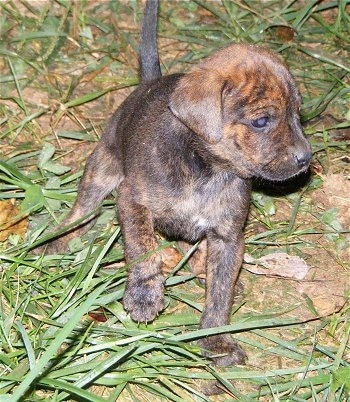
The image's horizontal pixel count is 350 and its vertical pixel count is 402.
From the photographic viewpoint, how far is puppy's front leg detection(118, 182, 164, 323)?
6.66 metres

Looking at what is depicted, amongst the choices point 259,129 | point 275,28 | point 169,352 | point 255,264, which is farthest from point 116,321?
point 275,28

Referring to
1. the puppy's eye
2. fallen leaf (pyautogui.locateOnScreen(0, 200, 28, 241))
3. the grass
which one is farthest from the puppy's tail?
the puppy's eye

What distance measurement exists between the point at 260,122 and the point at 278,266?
5.50ft

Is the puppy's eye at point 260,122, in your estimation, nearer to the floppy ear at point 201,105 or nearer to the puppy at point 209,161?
the puppy at point 209,161

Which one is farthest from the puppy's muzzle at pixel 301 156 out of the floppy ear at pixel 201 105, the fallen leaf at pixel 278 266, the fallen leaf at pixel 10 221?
the fallen leaf at pixel 10 221

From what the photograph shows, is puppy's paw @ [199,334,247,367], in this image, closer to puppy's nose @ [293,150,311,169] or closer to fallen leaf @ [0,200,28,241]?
puppy's nose @ [293,150,311,169]

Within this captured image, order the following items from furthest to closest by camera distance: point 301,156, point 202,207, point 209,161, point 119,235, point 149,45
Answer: point 149,45
point 119,235
point 202,207
point 209,161
point 301,156

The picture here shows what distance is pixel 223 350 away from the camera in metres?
6.86

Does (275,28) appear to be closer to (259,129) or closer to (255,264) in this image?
(255,264)

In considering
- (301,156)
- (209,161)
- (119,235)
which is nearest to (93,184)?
(119,235)

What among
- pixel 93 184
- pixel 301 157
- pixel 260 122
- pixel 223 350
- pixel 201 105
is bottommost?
pixel 223 350

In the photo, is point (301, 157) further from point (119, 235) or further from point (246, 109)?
point (119, 235)

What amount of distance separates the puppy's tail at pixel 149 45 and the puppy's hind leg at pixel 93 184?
0.68m

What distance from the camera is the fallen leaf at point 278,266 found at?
Result: 298 inches
